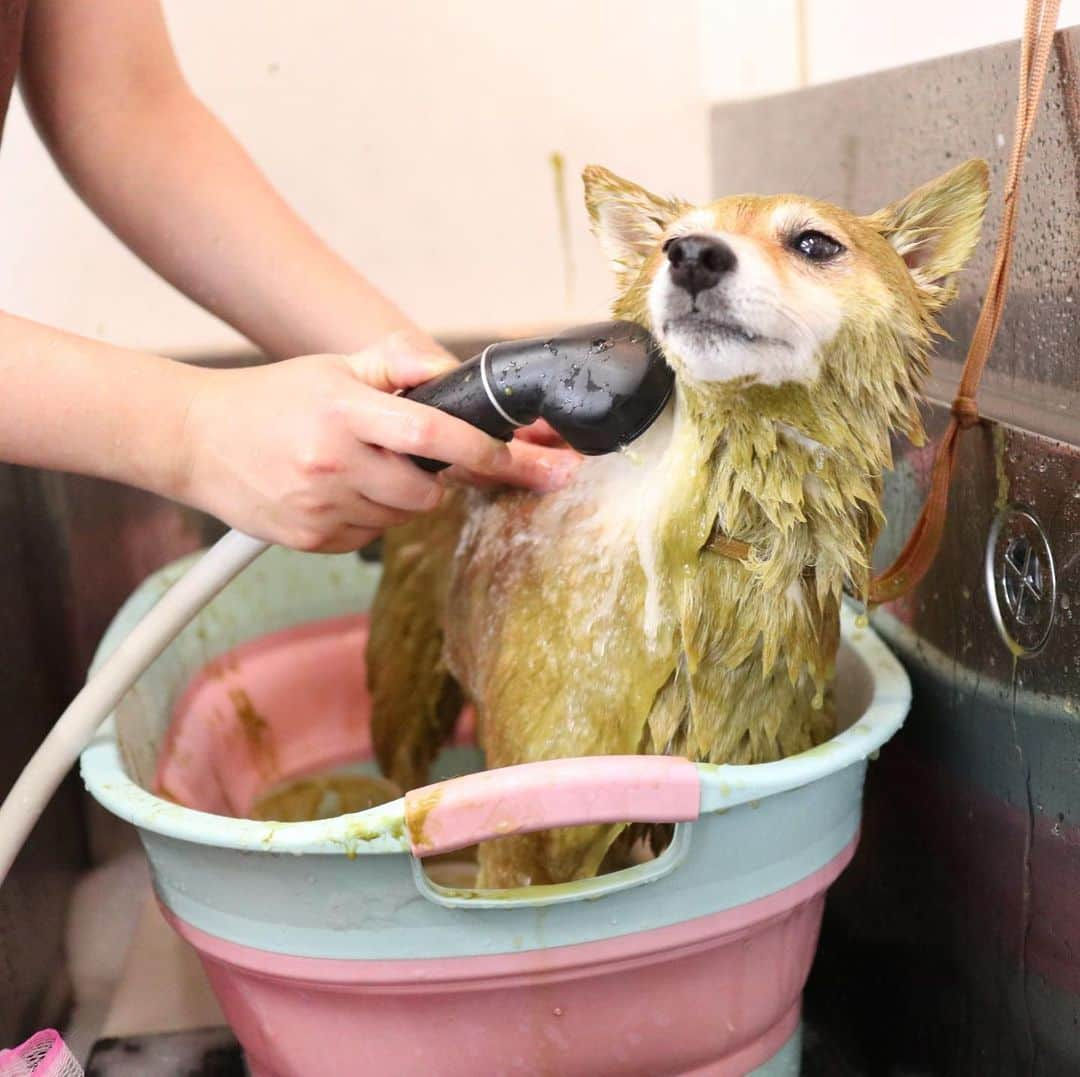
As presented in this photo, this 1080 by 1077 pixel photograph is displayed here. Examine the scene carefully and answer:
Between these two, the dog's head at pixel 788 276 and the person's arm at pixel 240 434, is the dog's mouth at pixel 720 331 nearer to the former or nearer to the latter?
the dog's head at pixel 788 276

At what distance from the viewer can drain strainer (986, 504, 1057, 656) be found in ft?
2.21

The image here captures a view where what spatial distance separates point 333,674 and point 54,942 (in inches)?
13.5

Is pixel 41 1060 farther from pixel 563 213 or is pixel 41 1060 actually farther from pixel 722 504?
pixel 563 213

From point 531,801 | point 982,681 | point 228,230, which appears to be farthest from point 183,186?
point 982,681

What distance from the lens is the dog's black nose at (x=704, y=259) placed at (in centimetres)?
59

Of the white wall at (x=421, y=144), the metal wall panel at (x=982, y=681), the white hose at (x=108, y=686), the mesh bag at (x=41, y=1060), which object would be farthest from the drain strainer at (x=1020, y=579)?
the white wall at (x=421, y=144)

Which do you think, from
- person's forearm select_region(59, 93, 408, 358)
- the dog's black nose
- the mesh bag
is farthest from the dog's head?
the mesh bag

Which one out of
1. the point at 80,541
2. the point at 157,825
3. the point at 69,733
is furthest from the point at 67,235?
the point at 157,825

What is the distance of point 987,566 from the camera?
75 cm

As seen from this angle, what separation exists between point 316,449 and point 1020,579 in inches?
16.5

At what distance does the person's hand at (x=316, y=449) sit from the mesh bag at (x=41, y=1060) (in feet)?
1.10

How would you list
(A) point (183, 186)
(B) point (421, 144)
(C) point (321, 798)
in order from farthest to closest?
1. (B) point (421, 144)
2. (C) point (321, 798)
3. (A) point (183, 186)

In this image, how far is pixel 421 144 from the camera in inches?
51.6

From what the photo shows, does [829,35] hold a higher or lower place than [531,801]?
higher
